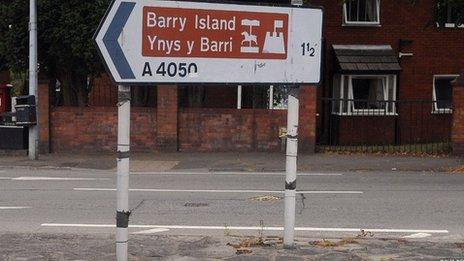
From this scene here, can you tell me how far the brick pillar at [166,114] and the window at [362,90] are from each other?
269 inches

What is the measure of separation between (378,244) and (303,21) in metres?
2.45

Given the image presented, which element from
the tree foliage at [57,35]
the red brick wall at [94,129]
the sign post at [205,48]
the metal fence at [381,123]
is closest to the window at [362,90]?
the metal fence at [381,123]

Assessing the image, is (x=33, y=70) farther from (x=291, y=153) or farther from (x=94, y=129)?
(x=291, y=153)

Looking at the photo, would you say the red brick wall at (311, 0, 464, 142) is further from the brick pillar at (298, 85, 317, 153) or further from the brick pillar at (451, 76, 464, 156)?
the brick pillar at (451, 76, 464, 156)

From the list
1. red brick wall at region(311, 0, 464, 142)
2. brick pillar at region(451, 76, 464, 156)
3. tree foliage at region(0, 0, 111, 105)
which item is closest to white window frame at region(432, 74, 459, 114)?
red brick wall at region(311, 0, 464, 142)

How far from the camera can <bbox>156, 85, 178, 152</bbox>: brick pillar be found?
18.4 metres

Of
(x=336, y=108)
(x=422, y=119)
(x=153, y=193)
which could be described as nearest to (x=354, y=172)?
(x=153, y=193)

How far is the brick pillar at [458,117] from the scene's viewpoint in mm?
17781

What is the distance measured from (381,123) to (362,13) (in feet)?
13.3

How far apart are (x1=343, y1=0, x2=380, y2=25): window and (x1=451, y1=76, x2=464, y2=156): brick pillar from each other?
6151 mm

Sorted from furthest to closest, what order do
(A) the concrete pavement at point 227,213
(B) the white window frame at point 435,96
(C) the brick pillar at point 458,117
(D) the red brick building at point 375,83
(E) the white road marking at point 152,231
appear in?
(B) the white window frame at point 435,96 < (D) the red brick building at point 375,83 < (C) the brick pillar at point 458,117 < (E) the white road marking at point 152,231 < (A) the concrete pavement at point 227,213

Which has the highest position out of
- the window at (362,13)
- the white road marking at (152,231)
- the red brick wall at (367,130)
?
the window at (362,13)

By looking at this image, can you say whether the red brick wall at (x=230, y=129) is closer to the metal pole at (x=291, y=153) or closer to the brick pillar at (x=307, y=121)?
the brick pillar at (x=307, y=121)

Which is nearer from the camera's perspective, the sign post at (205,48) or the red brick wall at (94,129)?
the sign post at (205,48)
